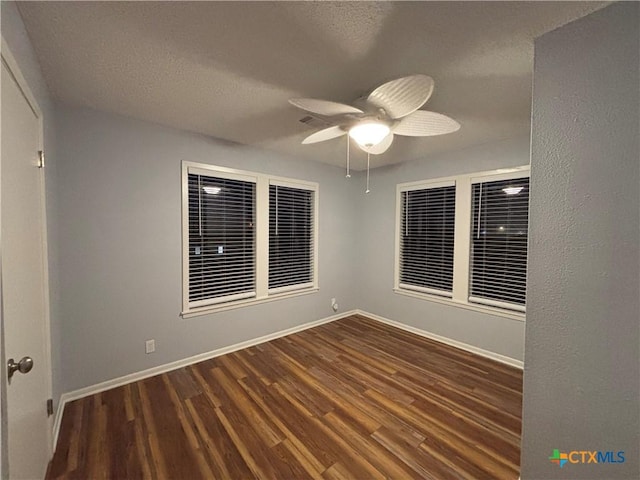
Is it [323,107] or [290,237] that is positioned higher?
[323,107]

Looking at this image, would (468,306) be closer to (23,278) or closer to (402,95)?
(402,95)

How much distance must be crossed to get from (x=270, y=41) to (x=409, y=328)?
3.68 m

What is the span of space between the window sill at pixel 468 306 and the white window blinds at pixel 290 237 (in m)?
1.47

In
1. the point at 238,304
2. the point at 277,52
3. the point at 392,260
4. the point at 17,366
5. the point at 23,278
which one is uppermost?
the point at 277,52

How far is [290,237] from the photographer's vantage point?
3.78 m

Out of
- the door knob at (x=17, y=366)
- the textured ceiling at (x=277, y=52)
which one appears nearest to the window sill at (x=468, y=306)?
the textured ceiling at (x=277, y=52)

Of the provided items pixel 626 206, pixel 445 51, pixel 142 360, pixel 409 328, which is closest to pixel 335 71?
pixel 445 51

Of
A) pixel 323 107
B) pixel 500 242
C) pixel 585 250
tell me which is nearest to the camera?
pixel 585 250

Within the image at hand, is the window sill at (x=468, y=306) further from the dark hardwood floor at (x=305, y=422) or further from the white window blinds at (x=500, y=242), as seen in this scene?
the dark hardwood floor at (x=305, y=422)

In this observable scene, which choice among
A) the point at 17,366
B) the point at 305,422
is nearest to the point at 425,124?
the point at 305,422

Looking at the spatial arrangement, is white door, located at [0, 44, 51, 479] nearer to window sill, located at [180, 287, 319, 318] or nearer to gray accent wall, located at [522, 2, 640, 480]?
window sill, located at [180, 287, 319, 318]

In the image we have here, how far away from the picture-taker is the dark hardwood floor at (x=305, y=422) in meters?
1.61

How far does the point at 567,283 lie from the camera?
4.19ft

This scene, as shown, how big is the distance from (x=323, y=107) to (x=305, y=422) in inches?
87.4
